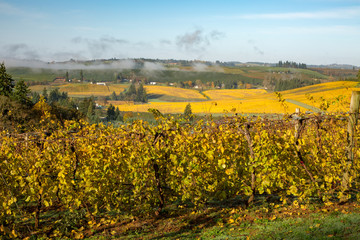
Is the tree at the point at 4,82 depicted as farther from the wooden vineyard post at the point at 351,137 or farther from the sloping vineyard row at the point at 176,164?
the wooden vineyard post at the point at 351,137

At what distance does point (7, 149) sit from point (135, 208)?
387 centimetres

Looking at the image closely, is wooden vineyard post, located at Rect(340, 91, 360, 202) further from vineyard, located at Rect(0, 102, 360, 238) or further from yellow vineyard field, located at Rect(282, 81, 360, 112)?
yellow vineyard field, located at Rect(282, 81, 360, 112)

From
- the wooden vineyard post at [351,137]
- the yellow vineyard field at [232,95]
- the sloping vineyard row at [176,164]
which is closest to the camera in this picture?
the sloping vineyard row at [176,164]

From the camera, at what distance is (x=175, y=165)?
7.32 meters

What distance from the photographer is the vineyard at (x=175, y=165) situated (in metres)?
7.14

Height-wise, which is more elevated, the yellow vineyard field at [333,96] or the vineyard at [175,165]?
the yellow vineyard field at [333,96]

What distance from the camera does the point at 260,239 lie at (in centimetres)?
604

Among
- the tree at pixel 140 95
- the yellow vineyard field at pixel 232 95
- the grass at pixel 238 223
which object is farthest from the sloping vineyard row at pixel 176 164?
the tree at pixel 140 95

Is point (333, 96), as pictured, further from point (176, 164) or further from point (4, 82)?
point (4, 82)

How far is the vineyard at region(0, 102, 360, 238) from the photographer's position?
7.14 meters

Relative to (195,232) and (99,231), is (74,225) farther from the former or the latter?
(195,232)

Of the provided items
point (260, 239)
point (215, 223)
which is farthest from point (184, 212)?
point (260, 239)

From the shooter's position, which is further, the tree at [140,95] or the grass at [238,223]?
the tree at [140,95]

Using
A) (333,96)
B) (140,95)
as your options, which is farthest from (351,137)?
(140,95)
